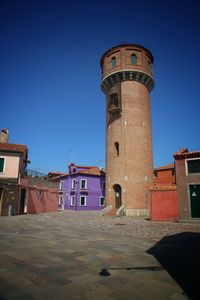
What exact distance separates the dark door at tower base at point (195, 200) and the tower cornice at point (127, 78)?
16950mm

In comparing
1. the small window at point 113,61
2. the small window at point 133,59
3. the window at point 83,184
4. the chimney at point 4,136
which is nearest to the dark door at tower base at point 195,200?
the small window at point 133,59

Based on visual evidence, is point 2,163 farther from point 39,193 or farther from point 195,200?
point 195,200

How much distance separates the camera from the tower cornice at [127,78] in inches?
1103

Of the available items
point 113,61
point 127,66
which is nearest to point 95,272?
point 127,66

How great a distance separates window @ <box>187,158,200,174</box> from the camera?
58.7 feet

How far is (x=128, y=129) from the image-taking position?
88.1 ft

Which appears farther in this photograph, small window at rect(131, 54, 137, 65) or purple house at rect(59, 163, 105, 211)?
purple house at rect(59, 163, 105, 211)

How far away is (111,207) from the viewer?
2667 centimetres

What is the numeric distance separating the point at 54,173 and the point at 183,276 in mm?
45666

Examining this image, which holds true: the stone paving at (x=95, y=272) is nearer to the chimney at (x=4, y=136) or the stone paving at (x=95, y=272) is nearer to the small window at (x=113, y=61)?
the chimney at (x=4, y=136)

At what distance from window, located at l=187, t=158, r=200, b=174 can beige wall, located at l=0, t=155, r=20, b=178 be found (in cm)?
1748

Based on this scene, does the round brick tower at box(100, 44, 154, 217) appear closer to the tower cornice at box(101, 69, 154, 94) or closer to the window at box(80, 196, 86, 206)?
the tower cornice at box(101, 69, 154, 94)

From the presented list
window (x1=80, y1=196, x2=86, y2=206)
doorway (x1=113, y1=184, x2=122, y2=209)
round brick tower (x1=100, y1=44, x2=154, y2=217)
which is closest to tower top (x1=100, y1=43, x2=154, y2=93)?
round brick tower (x1=100, y1=44, x2=154, y2=217)

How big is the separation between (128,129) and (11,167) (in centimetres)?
1450
